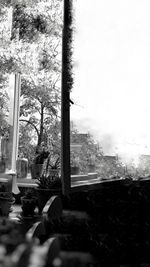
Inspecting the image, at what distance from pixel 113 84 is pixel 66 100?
0.20 metres

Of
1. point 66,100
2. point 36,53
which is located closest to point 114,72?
point 66,100

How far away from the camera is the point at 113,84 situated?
146cm

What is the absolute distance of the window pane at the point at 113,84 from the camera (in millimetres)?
1425

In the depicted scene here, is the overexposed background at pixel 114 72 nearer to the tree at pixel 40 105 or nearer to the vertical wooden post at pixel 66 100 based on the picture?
the vertical wooden post at pixel 66 100

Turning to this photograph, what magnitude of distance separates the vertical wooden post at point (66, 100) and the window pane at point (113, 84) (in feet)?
0.11

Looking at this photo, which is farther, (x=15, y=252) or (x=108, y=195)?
(x=108, y=195)

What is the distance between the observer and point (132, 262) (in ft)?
3.99

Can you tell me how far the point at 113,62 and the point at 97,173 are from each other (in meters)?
0.45

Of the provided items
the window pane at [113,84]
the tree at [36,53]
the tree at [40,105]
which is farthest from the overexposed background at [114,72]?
the tree at [40,105]

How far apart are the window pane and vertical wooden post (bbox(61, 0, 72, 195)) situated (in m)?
0.03

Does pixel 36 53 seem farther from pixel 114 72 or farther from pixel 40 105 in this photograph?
pixel 114 72

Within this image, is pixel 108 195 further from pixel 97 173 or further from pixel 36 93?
pixel 36 93

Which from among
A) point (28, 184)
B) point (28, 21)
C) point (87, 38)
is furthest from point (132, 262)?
point (28, 21)

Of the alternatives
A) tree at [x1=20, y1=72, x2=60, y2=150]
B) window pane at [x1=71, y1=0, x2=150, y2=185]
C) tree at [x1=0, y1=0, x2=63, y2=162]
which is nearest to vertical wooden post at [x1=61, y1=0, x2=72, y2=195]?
window pane at [x1=71, y1=0, x2=150, y2=185]
